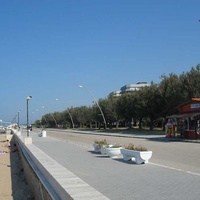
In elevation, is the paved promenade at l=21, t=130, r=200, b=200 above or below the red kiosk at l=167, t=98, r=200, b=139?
below

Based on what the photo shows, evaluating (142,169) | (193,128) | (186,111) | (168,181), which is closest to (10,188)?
(142,169)

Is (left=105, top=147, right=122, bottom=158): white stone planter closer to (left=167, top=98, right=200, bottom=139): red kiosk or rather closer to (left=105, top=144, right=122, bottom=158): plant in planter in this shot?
(left=105, top=144, right=122, bottom=158): plant in planter

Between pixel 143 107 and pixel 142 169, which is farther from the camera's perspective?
pixel 143 107

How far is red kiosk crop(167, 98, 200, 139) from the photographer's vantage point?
118 ft

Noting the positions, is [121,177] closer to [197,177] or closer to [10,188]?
[197,177]

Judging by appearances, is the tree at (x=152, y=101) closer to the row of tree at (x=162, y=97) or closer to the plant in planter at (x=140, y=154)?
the row of tree at (x=162, y=97)

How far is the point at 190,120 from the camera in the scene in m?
37.1

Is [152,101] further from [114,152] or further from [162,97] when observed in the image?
[114,152]

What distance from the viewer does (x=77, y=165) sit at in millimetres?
14422

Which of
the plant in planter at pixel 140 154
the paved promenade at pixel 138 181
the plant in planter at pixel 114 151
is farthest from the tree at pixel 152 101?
the paved promenade at pixel 138 181

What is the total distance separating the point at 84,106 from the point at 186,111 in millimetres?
93099

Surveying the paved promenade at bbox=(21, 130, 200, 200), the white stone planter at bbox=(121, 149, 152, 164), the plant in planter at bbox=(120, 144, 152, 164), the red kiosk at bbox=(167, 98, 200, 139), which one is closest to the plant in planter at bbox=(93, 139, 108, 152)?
the plant in planter at bbox=(120, 144, 152, 164)

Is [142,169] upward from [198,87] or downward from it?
downward

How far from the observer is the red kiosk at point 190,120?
3597 cm
